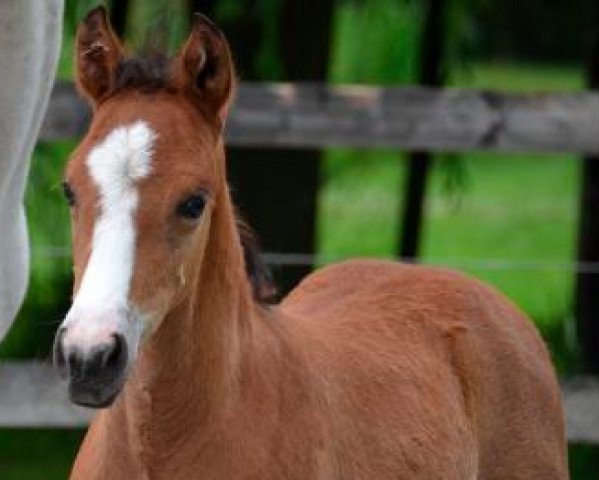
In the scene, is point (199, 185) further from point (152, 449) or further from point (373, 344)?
point (373, 344)

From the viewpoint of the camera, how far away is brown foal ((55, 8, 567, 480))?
3.17m

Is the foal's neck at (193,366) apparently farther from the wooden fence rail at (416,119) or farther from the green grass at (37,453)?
the green grass at (37,453)

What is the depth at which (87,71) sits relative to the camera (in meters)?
3.47

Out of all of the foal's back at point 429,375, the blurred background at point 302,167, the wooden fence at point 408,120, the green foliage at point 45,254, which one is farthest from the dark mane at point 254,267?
the green foliage at point 45,254

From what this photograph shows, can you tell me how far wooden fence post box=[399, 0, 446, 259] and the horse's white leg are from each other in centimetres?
350

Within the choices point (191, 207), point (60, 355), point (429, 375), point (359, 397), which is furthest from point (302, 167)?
point (60, 355)

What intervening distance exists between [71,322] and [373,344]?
1176 mm

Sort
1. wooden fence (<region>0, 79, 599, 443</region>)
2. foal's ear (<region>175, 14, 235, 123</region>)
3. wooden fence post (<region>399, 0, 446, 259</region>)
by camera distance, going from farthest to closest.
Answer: wooden fence post (<region>399, 0, 446, 259</region>) < wooden fence (<region>0, 79, 599, 443</region>) < foal's ear (<region>175, 14, 235, 123</region>)

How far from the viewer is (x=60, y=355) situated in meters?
3.01

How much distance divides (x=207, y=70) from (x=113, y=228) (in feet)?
1.43

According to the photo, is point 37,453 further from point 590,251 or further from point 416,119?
point 590,251

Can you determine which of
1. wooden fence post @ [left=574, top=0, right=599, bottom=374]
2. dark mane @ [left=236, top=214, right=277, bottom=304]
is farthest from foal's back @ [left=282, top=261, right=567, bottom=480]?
wooden fence post @ [left=574, top=0, right=599, bottom=374]

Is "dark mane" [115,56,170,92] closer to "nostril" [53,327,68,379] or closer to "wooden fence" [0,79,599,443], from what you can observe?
"nostril" [53,327,68,379]

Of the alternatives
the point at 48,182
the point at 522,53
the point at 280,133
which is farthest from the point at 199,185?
the point at 522,53
